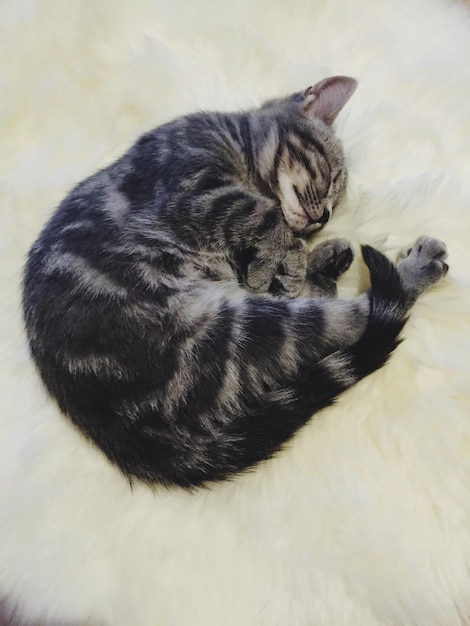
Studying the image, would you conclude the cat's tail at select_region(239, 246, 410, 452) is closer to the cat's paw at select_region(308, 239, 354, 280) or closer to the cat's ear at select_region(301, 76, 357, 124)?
the cat's paw at select_region(308, 239, 354, 280)

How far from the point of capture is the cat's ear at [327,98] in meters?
1.18

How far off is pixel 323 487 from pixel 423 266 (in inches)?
16.4

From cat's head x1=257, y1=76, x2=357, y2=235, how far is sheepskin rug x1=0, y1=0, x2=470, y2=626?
4 centimetres

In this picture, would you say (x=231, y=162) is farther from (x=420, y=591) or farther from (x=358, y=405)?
(x=420, y=591)

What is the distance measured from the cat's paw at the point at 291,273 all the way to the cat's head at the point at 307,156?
0.28 feet

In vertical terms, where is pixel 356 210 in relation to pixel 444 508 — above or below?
above

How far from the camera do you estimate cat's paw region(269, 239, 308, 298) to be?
42.2 inches

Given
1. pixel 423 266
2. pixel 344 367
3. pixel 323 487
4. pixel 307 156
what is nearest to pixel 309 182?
pixel 307 156

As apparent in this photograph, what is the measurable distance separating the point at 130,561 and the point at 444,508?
18.3 inches

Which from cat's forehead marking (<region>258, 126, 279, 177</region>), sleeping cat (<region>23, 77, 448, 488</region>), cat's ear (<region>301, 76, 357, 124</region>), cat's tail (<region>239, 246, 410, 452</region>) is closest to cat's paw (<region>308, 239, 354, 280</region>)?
sleeping cat (<region>23, 77, 448, 488</region>)

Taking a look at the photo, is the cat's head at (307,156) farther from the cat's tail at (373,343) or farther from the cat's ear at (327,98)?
the cat's tail at (373,343)

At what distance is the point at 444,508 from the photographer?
0.81 meters

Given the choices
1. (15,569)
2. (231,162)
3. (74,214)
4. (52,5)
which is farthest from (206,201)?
(52,5)

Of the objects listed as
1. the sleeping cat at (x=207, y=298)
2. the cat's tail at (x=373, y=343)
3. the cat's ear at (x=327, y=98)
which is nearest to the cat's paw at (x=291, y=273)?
the sleeping cat at (x=207, y=298)
